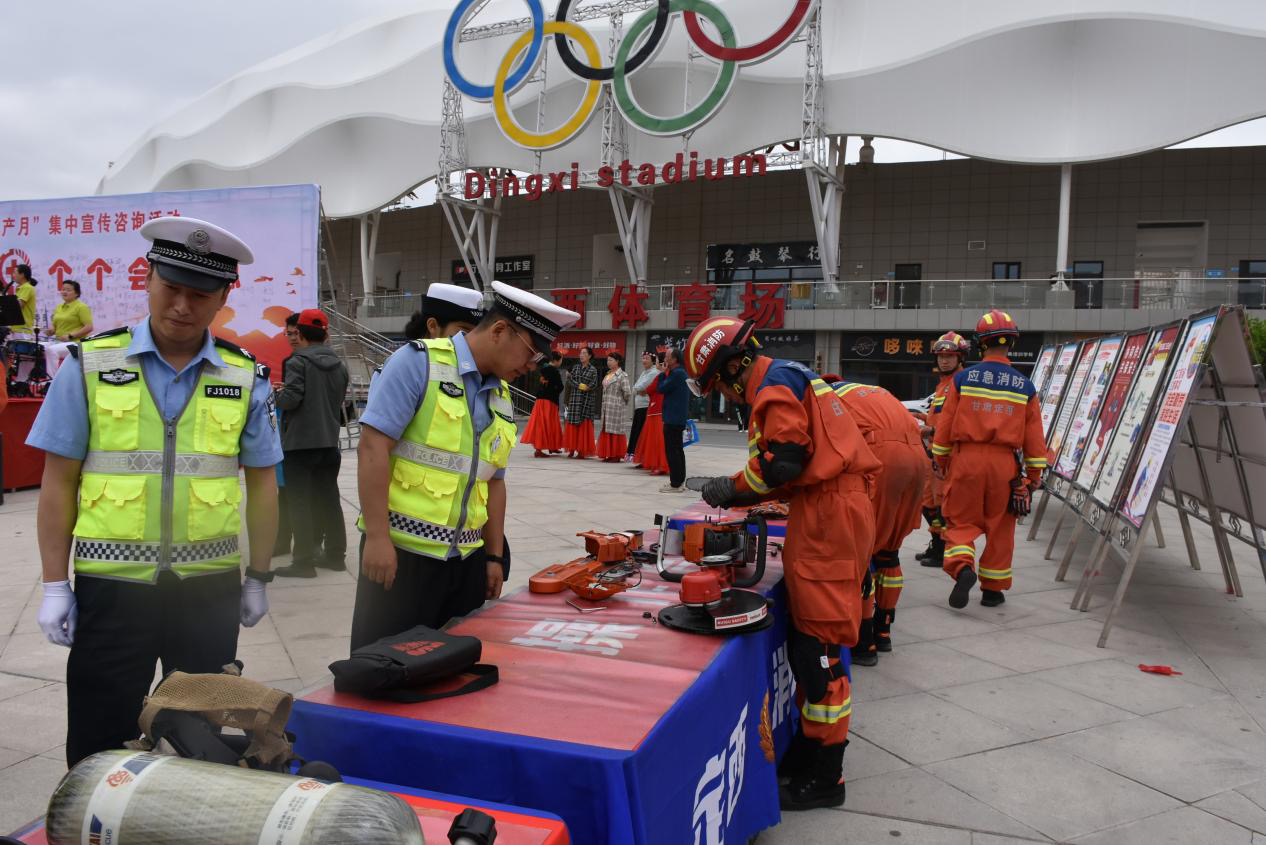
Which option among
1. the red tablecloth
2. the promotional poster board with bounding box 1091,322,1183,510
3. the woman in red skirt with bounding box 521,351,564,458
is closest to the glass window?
the woman in red skirt with bounding box 521,351,564,458

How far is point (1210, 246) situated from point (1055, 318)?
874cm

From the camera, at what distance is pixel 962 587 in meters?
5.35

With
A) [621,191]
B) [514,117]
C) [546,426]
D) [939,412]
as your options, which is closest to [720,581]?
[939,412]

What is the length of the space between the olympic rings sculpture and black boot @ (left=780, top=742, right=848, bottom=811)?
2429 cm

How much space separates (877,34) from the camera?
2602 centimetres

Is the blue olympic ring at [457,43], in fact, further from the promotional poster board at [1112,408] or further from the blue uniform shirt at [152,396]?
the blue uniform shirt at [152,396]

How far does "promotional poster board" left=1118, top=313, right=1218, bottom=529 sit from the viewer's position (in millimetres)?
4832

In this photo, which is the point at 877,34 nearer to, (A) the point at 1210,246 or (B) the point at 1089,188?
(B) the point at 1089,188

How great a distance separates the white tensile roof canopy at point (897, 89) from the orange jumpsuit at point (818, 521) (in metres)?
24.7

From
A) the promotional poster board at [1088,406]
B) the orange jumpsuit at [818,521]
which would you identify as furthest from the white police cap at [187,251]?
the promotional poster board at [1088,406]

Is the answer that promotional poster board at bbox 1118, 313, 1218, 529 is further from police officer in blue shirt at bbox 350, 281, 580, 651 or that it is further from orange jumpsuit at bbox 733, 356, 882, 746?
police officer in blue shirt at bbox 350, 281, 580, 651

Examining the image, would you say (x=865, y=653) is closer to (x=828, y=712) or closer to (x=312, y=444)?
(x=828, y=712)

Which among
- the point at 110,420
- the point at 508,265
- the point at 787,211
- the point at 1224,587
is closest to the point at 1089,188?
the point at 787,211

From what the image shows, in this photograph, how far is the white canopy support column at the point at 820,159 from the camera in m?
24.5
